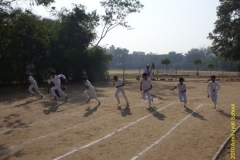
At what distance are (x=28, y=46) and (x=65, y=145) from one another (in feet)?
60.7

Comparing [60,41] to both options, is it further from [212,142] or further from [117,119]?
[212,142]

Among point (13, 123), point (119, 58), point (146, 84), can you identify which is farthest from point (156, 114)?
point (119, 58)

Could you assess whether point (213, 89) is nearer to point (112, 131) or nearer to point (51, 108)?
point (112, 131)

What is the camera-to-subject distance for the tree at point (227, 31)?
40531mm

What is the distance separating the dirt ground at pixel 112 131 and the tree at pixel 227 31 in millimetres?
29169

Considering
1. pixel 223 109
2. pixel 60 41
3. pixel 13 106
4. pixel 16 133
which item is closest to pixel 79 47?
pixel 60 41

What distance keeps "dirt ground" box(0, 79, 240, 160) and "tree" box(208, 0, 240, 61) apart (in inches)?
1148

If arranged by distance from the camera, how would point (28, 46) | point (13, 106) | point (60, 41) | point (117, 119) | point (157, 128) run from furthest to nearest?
point (60, 41)
point (28, 46)
point (13, 106)
point (117, 119)
point (157, 128)

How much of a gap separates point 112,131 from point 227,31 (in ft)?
123

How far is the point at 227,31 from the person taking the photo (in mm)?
41844

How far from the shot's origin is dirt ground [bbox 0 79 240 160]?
22.7 feet

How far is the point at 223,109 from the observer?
12930 millimetres

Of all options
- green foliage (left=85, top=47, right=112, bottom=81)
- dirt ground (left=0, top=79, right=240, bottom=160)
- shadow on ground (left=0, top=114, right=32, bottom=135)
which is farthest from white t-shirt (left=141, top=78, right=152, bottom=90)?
green foliage (left=85, top=47, right=112, bottom=81)

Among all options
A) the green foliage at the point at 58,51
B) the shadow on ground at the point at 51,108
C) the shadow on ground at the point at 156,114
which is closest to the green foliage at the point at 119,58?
the green foliage at the point at 58,51
